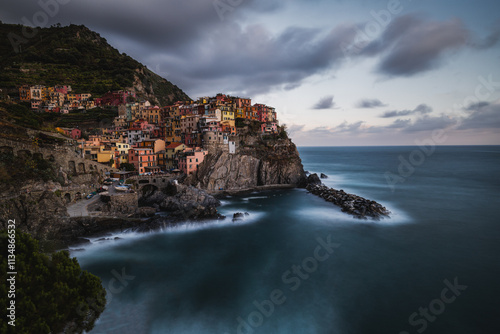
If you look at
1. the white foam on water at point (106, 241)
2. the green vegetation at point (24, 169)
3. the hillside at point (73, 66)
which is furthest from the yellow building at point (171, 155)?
the hillside at point (73, 66)

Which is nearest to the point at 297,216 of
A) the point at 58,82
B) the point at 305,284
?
the point at 305,284

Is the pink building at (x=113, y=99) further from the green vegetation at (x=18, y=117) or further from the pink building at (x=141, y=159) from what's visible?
the pink building at (x=141, y=159)

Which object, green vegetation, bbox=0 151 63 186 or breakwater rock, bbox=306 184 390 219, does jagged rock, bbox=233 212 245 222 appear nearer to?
breakwater rock, bbox=306 184 390 219

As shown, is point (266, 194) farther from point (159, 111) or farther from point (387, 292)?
point (159, 111)

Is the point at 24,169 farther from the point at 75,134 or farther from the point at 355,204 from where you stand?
the point at 355,204

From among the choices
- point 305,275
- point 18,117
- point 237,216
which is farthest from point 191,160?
point 305,275
